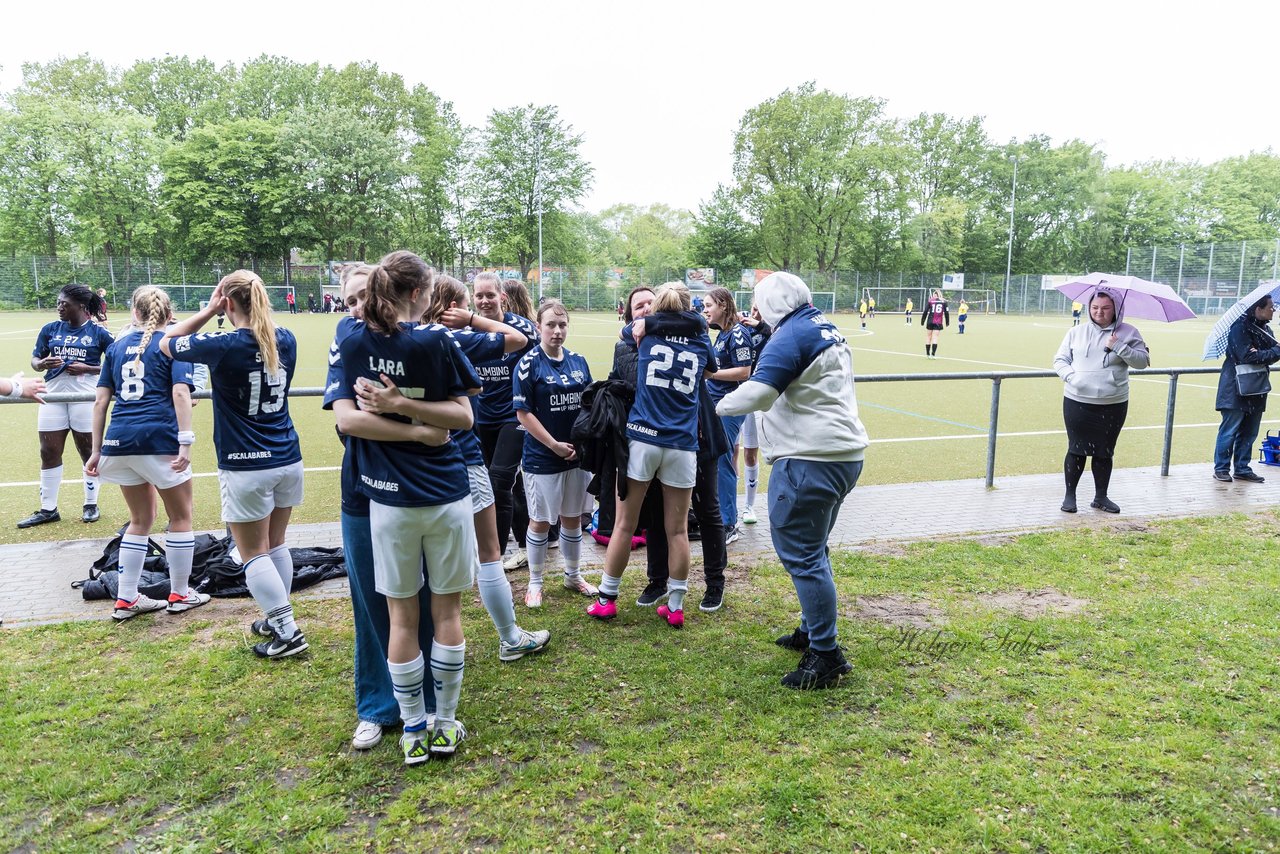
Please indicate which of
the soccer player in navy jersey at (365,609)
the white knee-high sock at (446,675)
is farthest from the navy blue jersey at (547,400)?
the white knee-high sock at (446,675)

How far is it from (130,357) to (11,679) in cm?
187

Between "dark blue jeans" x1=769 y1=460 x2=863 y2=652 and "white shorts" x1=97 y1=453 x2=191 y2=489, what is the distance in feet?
11.6

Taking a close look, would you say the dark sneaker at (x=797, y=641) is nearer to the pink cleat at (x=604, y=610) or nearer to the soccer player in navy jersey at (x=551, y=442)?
the pink cleat at (x=604, y=610)

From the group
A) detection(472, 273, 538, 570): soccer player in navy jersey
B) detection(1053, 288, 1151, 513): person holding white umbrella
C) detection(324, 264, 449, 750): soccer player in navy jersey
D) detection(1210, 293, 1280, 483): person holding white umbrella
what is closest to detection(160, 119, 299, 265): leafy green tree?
detection(472, 273, 538, 570): soccer player in navy jersey

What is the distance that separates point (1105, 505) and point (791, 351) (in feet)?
16.3

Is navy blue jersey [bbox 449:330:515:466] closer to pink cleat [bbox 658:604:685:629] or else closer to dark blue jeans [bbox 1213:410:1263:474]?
pink cleat [bbox 658:604:685:629]

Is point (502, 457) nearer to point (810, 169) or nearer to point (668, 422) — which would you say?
point (668, 422)

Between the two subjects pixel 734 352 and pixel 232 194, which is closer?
pixel 734 352

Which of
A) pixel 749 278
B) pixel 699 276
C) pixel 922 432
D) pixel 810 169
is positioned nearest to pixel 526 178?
pixel 699 276

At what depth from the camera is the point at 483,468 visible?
4023mm

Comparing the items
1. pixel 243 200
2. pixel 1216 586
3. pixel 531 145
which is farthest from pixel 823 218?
pixel 1216 586

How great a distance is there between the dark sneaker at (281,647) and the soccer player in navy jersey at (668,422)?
1.79 m

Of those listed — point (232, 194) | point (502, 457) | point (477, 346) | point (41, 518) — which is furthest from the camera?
point (232, 194)

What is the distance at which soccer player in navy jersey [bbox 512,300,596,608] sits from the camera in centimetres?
481
